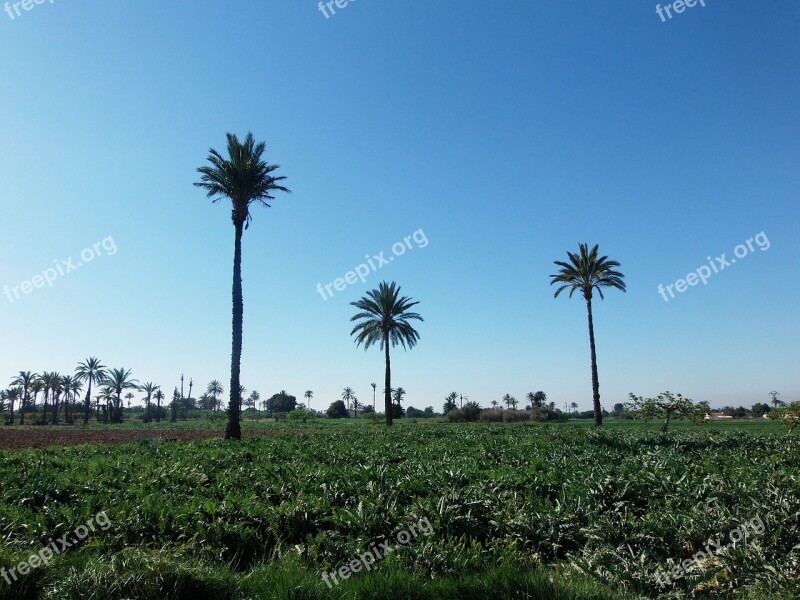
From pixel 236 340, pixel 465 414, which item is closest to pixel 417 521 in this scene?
pixel 236 340

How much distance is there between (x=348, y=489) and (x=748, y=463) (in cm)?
823

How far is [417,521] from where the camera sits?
7.00 metres

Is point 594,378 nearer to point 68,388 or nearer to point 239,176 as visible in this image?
point 239,176

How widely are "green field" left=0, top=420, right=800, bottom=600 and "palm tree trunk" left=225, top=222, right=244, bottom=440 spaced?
40.8ft

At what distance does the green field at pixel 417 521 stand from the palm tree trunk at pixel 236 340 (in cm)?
1245

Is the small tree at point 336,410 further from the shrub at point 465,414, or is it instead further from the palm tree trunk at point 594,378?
the palm tree trunk at point 594,378

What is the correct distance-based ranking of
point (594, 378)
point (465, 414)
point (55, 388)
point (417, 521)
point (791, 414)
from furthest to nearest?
point (55, 388), point (465, 414), point (594, 378), point (791, 414), point (417, 521)

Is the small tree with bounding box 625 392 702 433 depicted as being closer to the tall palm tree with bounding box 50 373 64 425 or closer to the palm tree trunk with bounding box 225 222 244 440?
the palm tree trunk with bounding box 225 222 244 440

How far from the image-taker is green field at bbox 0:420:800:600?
197 inches

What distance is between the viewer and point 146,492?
361 inches

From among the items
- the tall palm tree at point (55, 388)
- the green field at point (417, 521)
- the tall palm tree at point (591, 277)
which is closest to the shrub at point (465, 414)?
the tall palm tree at point (591, 277)

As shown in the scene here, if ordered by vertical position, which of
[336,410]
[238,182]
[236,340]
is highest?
[238,182]

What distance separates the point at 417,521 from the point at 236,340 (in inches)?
771

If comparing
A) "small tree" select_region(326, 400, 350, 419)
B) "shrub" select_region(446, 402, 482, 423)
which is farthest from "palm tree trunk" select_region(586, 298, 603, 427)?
"small tree" select_region(326, 400, 350, 419)
